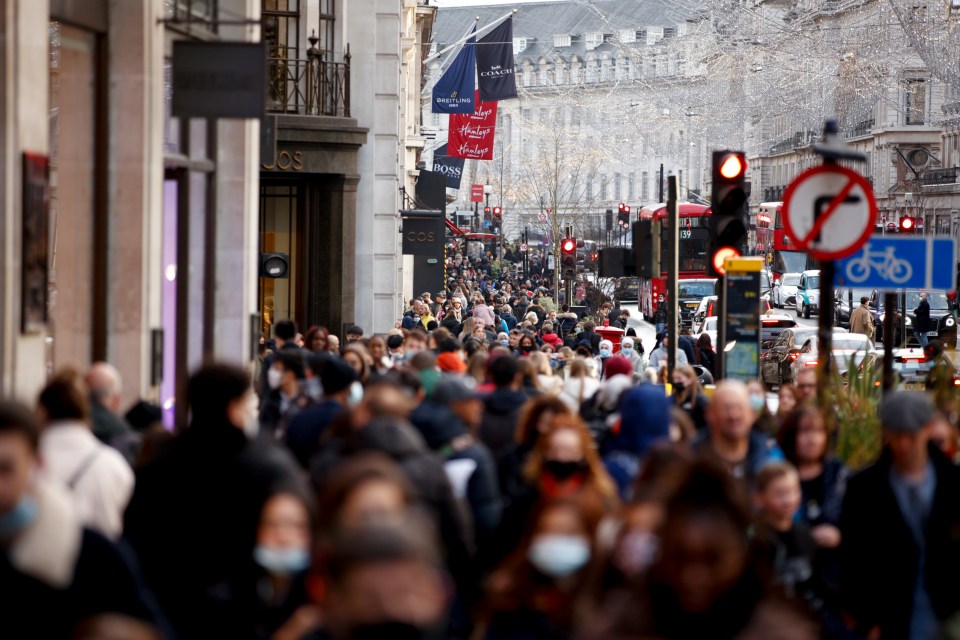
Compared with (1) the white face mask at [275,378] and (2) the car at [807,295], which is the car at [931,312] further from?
(1) the white face mask at [275,378]

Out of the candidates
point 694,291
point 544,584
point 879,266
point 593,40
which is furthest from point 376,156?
point 593,40

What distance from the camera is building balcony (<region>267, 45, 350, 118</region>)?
24422 millimetres

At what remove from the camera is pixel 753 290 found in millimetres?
15727

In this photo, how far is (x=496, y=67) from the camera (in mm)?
40531

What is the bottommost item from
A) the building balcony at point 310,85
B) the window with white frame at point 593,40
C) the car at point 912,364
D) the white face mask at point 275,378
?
the car at point 912,364

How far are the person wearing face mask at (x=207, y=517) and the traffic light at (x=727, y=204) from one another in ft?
27.6

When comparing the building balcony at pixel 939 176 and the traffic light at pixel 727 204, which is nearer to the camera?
the traffic light at pixel 727 204

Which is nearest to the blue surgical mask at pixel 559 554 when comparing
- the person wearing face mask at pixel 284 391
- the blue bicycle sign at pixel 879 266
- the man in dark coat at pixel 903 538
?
the man in dark coat at pixel 903 538

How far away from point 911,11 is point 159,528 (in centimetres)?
3247

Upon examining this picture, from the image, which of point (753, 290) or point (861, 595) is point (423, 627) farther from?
point (753, 290)

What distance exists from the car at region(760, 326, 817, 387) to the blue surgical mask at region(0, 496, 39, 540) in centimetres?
2529

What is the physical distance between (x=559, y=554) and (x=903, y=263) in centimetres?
620

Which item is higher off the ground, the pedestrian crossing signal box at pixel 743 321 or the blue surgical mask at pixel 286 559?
the pedestrian crossing signal box at pixel 743 321

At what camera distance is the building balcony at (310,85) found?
24.4m
